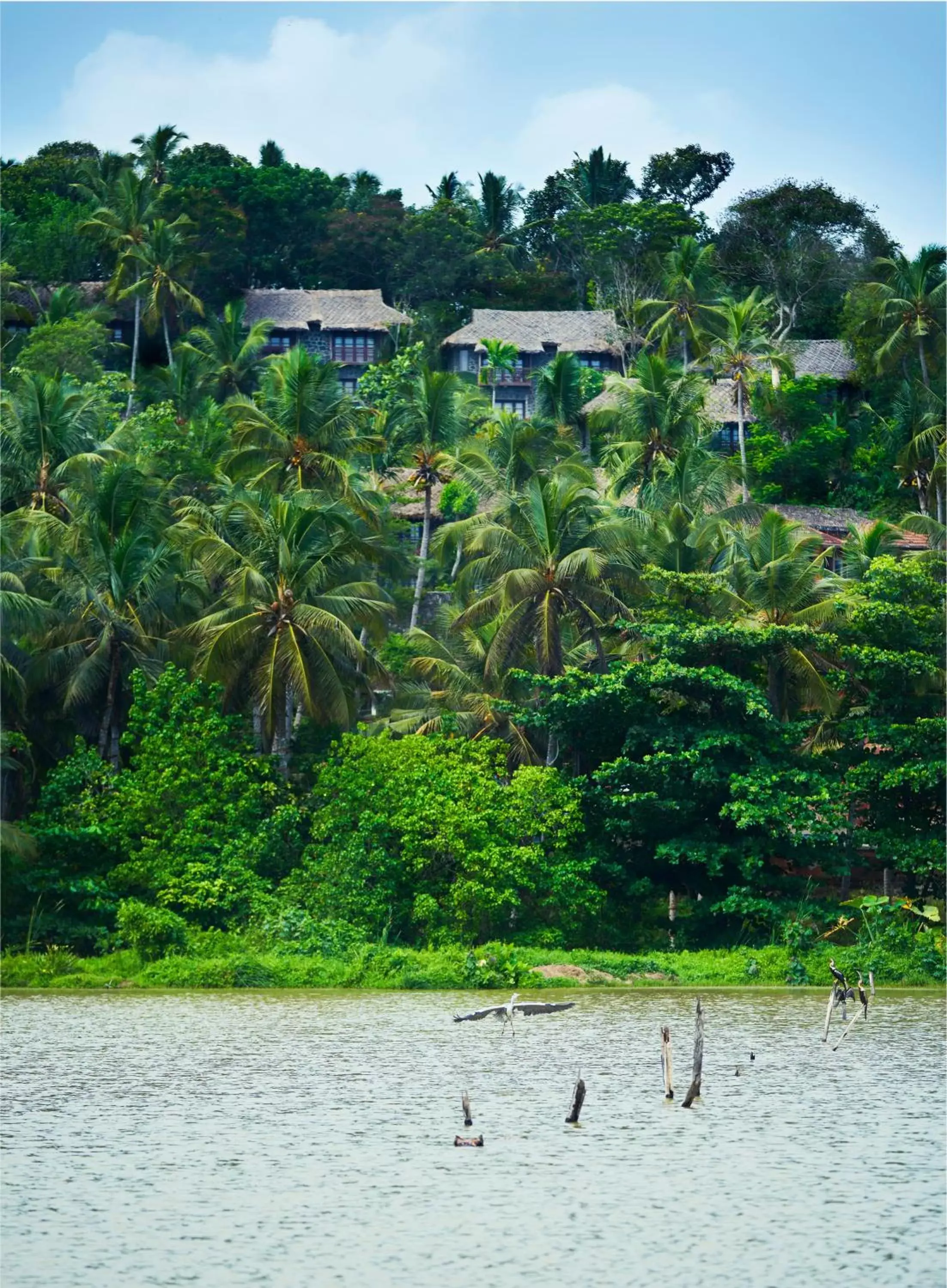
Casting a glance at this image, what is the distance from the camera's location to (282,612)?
38812 mm

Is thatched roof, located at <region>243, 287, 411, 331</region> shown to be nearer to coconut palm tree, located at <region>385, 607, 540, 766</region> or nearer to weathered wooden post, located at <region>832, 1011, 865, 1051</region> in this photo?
coconut palm tree, located at <region>385, 607, 540, 766</region>

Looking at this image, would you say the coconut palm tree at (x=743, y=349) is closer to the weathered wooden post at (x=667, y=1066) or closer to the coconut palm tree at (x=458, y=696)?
the coconut palm tree at (x=458, y=696)

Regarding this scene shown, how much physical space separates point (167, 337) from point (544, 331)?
51.4 ft

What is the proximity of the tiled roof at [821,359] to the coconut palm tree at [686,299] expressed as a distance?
380cm

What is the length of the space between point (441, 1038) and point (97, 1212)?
1209cm

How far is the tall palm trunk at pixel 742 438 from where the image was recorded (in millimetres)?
57969

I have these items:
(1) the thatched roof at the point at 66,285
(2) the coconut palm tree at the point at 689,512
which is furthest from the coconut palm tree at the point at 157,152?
Result: (2) the coconut palm tree at the point at 689,512

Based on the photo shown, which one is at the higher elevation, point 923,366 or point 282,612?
point 923,366

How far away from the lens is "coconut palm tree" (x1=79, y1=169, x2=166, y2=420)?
67.6m

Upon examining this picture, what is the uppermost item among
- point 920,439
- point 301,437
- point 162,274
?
point 162,274

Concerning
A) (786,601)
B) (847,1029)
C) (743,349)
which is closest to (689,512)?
(786,601)

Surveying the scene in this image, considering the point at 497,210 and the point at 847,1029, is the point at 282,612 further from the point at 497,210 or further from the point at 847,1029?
the point at 497,210

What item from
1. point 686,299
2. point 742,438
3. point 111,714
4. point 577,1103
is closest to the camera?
point 577,1103

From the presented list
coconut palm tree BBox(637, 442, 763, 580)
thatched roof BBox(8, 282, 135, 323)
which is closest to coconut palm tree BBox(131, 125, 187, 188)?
thatched roof BBox(8, 282, 135, 323)
